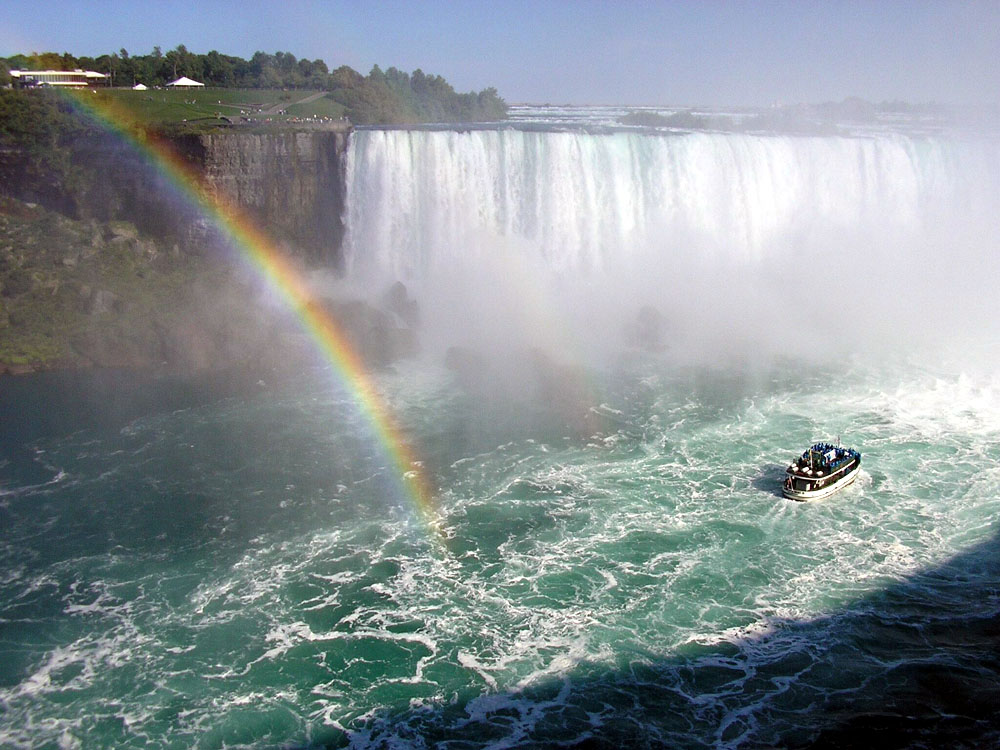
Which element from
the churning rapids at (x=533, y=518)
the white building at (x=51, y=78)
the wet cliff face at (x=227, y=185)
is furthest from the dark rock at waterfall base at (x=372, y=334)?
the white building at (x=51, y=78)

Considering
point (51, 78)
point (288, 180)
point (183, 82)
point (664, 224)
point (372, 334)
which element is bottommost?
point (372, 334)

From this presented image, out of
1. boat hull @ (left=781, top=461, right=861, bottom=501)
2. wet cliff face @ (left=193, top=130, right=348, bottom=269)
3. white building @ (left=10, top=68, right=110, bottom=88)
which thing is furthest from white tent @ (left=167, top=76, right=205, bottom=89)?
boat hull @ (left=781, top=461, right=861, bottom=501)

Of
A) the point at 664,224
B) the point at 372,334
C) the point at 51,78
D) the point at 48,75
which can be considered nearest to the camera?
the point at 372,334

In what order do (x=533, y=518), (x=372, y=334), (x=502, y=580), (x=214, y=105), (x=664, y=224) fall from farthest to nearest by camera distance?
1. (x=214, y=105)
2. (x=664, y=224)
3. (x=372, y=334)
4. (x=533, y=518)
5. (x=502, y=580)

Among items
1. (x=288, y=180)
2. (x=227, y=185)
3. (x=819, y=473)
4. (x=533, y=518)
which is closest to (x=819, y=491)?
(x=819, y=473)

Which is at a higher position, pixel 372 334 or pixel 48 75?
pixel 48 75

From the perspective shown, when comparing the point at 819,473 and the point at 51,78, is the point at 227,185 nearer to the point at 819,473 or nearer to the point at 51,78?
the point at 51,78

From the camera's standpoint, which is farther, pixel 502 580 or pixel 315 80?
pixel 315 80
